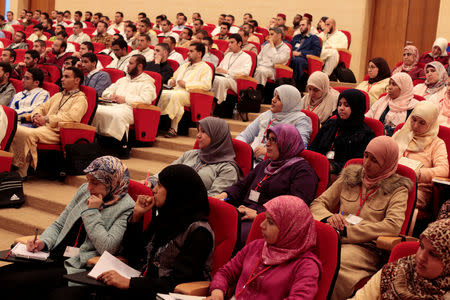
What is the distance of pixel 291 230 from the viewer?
2055 mm

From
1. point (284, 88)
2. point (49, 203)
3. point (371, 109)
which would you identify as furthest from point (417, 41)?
point (49, 203)

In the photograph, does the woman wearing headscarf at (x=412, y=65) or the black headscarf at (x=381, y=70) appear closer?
the black headscarf at (x=381, y=70)

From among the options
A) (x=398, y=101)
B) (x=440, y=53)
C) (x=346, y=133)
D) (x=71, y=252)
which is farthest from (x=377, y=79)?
(x=71, y=252)

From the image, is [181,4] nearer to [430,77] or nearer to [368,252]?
[430,77]

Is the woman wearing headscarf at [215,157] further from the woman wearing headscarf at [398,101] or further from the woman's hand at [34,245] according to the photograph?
the woman wearing headscarf at [398,101]

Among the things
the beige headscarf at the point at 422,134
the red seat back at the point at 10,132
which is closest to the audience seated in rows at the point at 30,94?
the red seat back at the point at 10,132

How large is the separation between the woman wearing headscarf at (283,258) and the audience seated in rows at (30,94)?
3521mm

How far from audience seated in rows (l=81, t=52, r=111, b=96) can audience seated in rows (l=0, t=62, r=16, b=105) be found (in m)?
0.75

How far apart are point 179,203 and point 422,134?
169 cm

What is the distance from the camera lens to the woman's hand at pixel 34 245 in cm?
258

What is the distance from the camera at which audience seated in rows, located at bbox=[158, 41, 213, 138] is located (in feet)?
17.9

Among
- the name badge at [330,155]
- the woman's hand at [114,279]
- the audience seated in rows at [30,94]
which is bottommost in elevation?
the woman's hand at [114,279]

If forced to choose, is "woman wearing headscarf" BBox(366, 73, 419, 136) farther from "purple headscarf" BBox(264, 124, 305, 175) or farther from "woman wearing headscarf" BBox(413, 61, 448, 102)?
"purple headscarf" BBox(264, 124, 305, 175)

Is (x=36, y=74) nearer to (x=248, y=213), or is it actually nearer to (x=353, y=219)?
(x=248, y=213)
